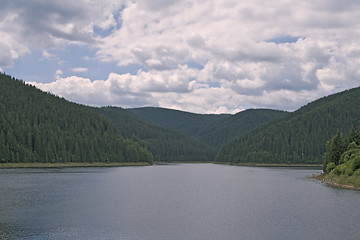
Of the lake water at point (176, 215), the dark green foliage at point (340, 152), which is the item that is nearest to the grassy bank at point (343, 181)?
the dark green foliage at point (340, 152)

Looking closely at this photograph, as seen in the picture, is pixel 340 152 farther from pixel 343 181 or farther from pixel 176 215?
pixel 176 215

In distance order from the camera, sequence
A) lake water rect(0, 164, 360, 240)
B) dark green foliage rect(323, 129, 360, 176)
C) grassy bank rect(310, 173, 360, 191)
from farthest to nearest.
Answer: dark green foliage rect(323, 129, 360, 176) < grassy bank rect(310, 173, 360, 191) < lake water rect(0, 164, 360, 240)

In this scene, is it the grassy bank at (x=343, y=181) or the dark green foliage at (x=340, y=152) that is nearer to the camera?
the grassy bank at (x=343, y=181)

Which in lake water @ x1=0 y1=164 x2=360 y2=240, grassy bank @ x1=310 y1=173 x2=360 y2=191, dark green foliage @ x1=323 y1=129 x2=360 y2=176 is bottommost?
lake water @ x1=0 y1=164 x2=360 y2=240

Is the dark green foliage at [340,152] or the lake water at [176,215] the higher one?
the dark green foliage at [340,152]

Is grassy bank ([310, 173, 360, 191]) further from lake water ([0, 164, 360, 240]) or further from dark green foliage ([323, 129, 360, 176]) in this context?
lake water ([0, 164, 360, 240])

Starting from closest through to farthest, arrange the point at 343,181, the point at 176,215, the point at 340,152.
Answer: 1. the point at 176,215
2. the point at 343,181
3. the point at 340,152

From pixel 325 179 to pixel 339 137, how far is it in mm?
19261

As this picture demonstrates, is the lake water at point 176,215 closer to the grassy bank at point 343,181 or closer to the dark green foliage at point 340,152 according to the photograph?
the grassy bank at point 343,181

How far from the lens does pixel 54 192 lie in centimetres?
9450

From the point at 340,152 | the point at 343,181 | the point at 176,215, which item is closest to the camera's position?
the point at 176,215

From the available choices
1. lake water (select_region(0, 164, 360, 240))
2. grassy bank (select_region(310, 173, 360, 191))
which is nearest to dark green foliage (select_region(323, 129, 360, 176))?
grassy bank (select_region(310, 173, 360, 191))

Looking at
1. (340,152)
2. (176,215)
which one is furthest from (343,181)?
(176,215)

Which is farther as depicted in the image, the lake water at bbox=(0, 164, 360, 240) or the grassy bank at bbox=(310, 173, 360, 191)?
the grassy bank at bbox=(310, 173, 360, 191)
